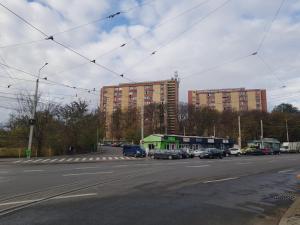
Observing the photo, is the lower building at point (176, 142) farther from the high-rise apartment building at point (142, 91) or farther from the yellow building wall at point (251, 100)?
the yellow building wall at point (251, 100)

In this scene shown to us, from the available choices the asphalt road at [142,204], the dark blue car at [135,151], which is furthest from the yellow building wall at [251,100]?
the asphalt road at [142,204]

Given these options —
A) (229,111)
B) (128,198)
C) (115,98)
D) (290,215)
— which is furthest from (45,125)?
(229,111)

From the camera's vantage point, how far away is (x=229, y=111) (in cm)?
10025

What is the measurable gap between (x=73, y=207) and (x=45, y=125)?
48184 mm

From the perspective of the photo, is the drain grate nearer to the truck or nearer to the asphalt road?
the asphalt road

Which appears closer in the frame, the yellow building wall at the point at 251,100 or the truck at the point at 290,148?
→ the truck at the point at 290,148

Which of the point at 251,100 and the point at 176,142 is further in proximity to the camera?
the point at 251,100

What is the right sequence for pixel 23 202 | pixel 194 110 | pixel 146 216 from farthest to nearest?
1. pixel 194 110
2. pixel 23 202
3. pixel 146 216

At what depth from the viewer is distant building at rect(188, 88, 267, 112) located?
103688 mm

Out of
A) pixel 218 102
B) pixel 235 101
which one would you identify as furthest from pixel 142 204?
pixel 235 101

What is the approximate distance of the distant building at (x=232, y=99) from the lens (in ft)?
340

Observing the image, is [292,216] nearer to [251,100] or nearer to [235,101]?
[235,101]

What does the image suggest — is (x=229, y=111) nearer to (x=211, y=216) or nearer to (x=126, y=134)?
(x=126, y=134)

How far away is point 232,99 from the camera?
104 m
